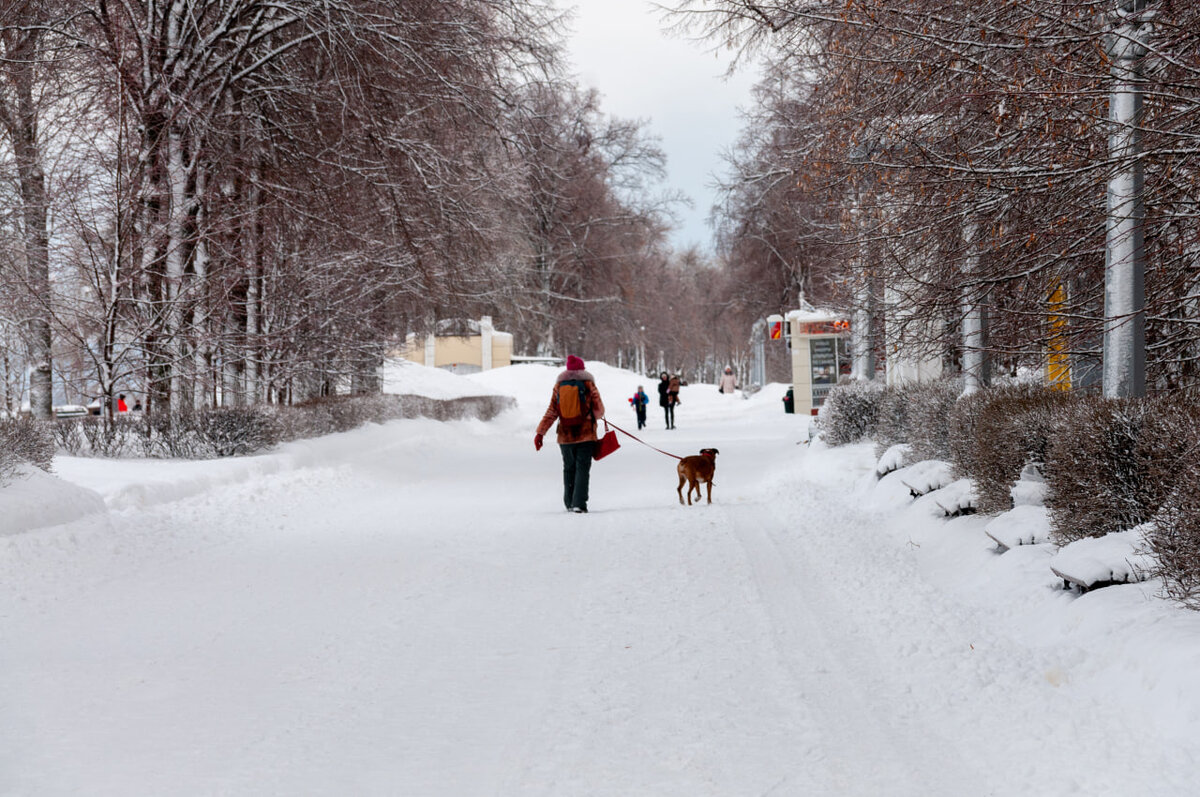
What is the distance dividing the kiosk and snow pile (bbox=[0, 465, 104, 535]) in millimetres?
24991

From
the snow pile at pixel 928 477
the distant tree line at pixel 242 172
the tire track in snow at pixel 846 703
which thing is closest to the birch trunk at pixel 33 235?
the distant tree line at pixel 242 172

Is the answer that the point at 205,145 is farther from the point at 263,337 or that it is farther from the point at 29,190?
the point at 29,190

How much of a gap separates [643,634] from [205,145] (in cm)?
1366

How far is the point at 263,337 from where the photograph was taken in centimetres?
1659

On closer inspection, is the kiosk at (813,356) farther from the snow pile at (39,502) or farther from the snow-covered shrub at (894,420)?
the snow pile at (39,502)

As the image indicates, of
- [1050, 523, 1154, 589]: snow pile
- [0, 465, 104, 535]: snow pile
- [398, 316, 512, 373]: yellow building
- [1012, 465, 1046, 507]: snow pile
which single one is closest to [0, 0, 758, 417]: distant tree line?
[0, 465, 104, 535]: snow pile

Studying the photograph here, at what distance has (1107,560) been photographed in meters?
5.42

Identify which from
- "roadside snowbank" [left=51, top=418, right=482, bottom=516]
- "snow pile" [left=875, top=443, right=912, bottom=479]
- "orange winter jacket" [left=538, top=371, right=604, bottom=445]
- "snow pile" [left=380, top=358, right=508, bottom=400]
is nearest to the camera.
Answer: "roadside snowbank" [left=51, top=418, right=482, bottom=516]

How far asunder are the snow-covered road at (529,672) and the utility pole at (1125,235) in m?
2.09

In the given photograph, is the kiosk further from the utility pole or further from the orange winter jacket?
the utility pole

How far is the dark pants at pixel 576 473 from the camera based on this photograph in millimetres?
11852

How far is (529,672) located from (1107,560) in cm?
303

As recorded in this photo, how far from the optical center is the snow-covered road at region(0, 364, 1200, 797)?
12.7ft

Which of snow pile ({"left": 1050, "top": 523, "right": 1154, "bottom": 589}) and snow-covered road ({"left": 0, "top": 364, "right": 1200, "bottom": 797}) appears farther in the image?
snow pile ({"left": 1050, "top": 523, "right": 1154, "bottom": 589})
